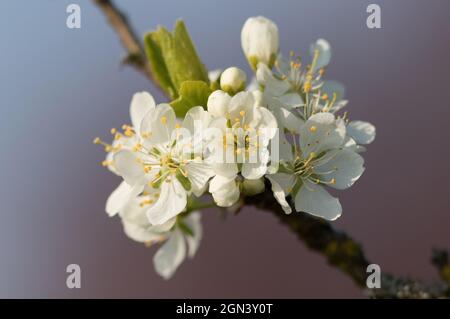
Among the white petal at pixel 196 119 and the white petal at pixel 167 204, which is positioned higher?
the white petal at pixel 196 119

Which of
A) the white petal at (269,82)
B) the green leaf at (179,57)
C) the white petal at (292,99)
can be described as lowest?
the white petal at (292,99)

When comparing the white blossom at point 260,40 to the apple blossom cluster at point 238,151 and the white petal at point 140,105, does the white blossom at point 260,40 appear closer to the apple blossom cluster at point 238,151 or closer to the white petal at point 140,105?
the apple blossom cluster at point 238,151

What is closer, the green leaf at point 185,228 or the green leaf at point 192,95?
the green leaf at point 192,95

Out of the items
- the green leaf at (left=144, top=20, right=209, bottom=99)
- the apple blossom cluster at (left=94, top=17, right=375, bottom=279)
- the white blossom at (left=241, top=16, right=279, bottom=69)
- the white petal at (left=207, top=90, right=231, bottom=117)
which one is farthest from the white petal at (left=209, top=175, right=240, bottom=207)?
the white blossom at (left=241, top=16, right=279, bottom=69)

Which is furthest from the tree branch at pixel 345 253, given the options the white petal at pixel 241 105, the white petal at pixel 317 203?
the white petal at pixel 241 105

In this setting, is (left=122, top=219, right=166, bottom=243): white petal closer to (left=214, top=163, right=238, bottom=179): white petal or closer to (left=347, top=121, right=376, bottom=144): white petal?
(left=214, top=163, right=238, bottom=179): white petal

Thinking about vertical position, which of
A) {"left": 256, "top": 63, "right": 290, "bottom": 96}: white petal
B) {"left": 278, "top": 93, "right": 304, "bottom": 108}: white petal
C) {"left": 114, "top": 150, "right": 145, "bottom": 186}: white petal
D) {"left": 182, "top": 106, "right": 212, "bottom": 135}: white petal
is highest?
{"left": 256, "top": 63, "right": 290, "bottom": 96}: white petal
